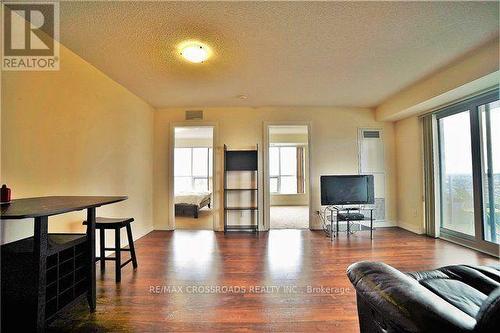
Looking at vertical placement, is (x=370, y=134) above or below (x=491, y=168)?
above

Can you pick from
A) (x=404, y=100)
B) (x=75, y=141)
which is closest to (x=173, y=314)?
(x=75, y=141)

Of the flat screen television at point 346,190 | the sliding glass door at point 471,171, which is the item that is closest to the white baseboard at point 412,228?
the sliding glass door at point 471,171

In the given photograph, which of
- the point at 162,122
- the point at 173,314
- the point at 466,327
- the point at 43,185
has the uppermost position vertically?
the point at 162,122

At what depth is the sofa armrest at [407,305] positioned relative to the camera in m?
0.86

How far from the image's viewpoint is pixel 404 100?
4.13 meters

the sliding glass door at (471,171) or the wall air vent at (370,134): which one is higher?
the wall air vent at (370,134)

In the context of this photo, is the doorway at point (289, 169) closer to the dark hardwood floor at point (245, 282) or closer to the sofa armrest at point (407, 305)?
the dark hardwood floor at point (245, 282)

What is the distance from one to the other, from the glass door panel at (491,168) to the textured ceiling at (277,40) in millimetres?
1033

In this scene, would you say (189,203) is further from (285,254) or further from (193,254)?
(285,254)

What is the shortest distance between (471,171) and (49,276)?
16.8 feet

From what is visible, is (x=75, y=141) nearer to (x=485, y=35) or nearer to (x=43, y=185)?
(x=43, y=185)

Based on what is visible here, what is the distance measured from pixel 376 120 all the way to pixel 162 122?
179 inches

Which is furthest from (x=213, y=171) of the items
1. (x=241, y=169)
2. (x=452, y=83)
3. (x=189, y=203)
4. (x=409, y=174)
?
(x=452, y=83)

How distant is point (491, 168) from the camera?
10.8 feet
